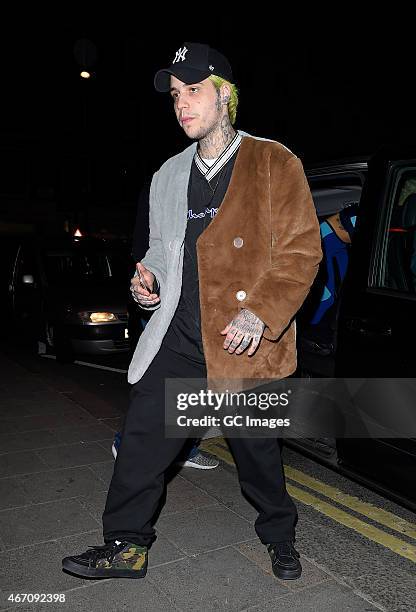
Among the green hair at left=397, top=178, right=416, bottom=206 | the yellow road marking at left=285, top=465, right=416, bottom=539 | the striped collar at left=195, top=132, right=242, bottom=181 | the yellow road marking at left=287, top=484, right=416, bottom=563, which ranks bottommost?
the yellow road marking at left=285, top=465, right=416, bottom=539

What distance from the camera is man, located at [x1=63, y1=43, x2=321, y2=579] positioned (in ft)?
7.34

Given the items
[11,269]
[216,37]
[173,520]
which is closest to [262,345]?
[173,520]

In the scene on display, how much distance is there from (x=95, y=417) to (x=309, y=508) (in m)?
2.25

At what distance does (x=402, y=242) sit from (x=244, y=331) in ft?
3.52

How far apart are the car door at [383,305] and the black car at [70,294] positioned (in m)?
4.48

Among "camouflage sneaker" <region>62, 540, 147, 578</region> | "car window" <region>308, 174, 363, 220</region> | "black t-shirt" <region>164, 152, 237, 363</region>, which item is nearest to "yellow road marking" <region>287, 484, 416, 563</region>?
"camouflage sneaker" <region>62, 540, 147, 578</region>

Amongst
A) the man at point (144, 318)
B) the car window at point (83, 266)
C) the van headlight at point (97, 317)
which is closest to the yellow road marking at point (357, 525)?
the man at point (144, 318)

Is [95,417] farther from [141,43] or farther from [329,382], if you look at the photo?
[141,43]

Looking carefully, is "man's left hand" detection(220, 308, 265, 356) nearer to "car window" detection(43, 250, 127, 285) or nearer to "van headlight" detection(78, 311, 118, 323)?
"van headlight" detection(78, 311, 118, 323)

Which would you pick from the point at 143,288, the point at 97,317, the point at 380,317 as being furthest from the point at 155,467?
the point at 97,317

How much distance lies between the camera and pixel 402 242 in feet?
9.24

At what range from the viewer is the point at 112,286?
25.0 feet

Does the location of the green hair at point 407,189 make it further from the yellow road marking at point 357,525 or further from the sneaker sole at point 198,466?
the sneaker sole at point 198,466

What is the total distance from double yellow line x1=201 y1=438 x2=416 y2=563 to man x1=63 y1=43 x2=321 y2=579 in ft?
2.14
